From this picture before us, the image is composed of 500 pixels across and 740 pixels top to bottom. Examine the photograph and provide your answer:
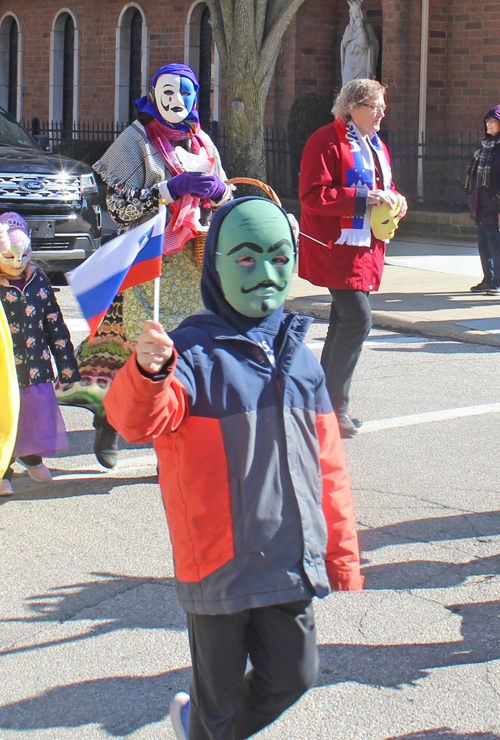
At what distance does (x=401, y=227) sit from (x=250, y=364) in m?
14.4

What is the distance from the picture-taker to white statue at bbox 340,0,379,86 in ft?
61.6

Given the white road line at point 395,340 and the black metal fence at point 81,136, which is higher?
the black metal fence at point 81,136

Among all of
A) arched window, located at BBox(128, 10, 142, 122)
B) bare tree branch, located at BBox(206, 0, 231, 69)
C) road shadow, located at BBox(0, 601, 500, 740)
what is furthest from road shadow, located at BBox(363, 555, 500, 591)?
arched window, located at BBox(128, 10, 142, 122)

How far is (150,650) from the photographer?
3371 millimetres

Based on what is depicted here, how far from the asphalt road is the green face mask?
4.24 feet

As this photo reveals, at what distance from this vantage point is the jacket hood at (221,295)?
2479 millimetres

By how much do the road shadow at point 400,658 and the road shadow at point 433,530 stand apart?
2.80 ft

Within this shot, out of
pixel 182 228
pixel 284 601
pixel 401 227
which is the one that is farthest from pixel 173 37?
pixel 284 601

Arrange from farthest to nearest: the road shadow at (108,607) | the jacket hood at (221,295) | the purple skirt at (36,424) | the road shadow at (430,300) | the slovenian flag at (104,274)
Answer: the road shadow at (430,300) < the purple skirt at (36,424) < the road shadow at (108,607) < the jacket hood at (221,295) < the slovenian flag at (104,274)

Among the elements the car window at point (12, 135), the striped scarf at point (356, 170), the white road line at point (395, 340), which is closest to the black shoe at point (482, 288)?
the white road line at point (395, 340)

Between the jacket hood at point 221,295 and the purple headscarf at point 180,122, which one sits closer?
the jacket hood at point 221,295

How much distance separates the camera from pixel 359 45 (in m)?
18.8

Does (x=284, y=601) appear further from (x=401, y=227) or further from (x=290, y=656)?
(x=401, y=227)

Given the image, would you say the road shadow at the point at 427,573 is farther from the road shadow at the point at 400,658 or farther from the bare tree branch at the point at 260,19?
the bare tree branch at the point at 260,19
